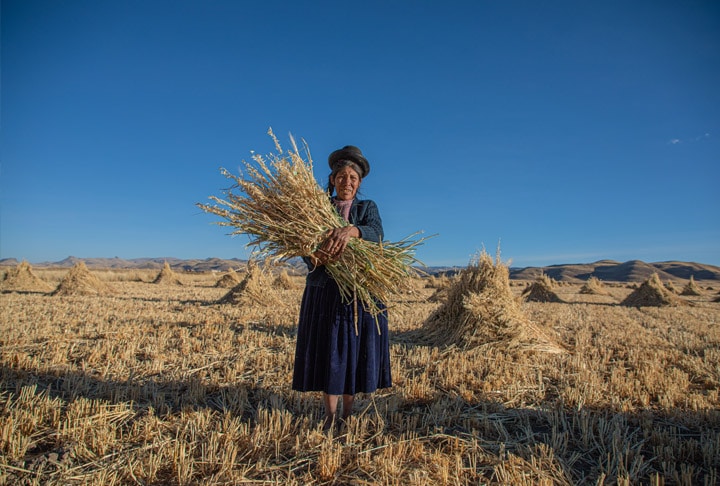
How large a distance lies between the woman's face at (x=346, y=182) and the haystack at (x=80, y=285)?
1188 cm

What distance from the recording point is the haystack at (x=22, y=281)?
12.6 metres

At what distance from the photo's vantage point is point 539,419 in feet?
Result: 9.21

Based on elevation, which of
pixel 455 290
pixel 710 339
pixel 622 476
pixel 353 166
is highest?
pixel 353 166

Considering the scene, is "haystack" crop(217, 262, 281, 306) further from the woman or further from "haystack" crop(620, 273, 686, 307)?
"haystack" crop(620, 273, 686, 307)

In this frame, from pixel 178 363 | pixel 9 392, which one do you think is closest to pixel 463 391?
pixel 178 363

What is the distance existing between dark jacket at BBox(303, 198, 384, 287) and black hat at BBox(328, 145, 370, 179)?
9.8 inches

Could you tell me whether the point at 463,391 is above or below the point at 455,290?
below

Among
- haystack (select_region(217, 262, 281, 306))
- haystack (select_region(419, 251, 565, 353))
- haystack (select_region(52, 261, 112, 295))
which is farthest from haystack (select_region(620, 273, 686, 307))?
haystack (select_region(52, 261, 112, 295))

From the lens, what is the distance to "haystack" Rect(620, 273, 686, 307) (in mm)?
12062

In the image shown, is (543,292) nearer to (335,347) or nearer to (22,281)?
(335,347)

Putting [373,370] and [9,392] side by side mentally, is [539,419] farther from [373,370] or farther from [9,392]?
[9,392]

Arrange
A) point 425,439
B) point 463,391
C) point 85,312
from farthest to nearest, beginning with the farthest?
point 85,312
point 463,391
point 425,439

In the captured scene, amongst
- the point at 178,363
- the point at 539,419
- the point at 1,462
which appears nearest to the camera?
the point at 1,462

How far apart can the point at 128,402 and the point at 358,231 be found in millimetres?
2244
